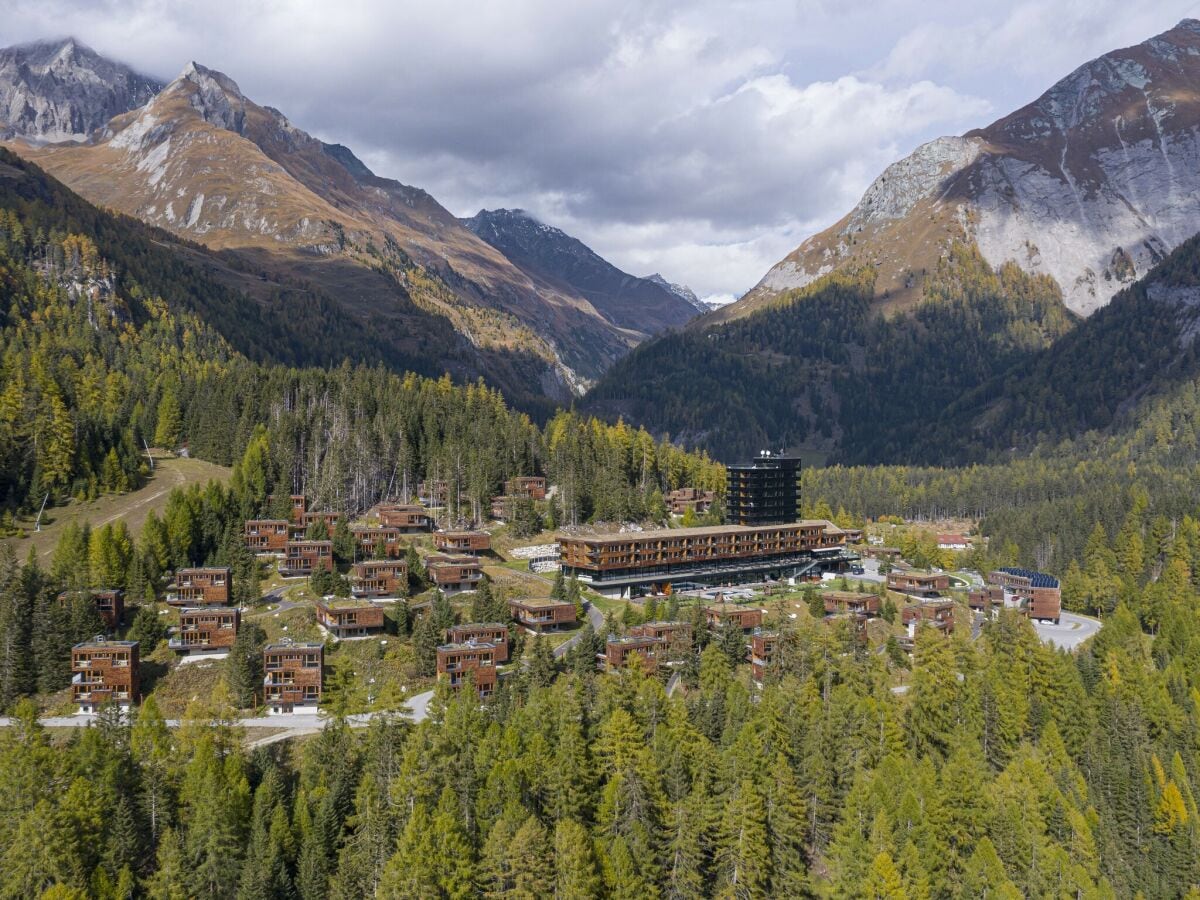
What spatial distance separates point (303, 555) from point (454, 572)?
19.5 meters

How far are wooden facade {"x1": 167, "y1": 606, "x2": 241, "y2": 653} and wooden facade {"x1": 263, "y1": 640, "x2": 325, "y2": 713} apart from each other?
825cm

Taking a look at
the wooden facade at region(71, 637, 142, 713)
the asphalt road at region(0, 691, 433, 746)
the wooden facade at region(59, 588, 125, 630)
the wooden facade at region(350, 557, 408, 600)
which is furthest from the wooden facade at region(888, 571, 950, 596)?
the wooden facade at region(59, 588, 125, 630)

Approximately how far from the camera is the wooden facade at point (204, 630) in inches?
3457

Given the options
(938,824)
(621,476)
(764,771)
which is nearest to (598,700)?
(764,771)

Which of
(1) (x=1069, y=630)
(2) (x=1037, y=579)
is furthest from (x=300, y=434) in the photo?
(1) (x=1069, y=630)

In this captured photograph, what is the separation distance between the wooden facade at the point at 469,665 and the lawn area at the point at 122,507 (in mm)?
51108

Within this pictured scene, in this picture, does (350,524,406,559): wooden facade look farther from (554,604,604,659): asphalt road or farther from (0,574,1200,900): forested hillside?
(0,574,1200,900): forested hillside

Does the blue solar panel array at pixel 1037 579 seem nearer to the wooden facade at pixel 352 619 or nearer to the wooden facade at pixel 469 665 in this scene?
the wooden facade at pixel 469 665

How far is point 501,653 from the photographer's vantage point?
296ft

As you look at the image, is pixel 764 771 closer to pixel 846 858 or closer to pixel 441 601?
pixel 846 858

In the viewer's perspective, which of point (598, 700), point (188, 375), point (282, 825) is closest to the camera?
point (282, 825)

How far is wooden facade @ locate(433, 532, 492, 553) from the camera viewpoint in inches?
4695

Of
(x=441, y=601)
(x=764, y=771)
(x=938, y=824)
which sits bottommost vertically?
(x=938, y=824)

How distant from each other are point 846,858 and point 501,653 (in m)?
40.0
